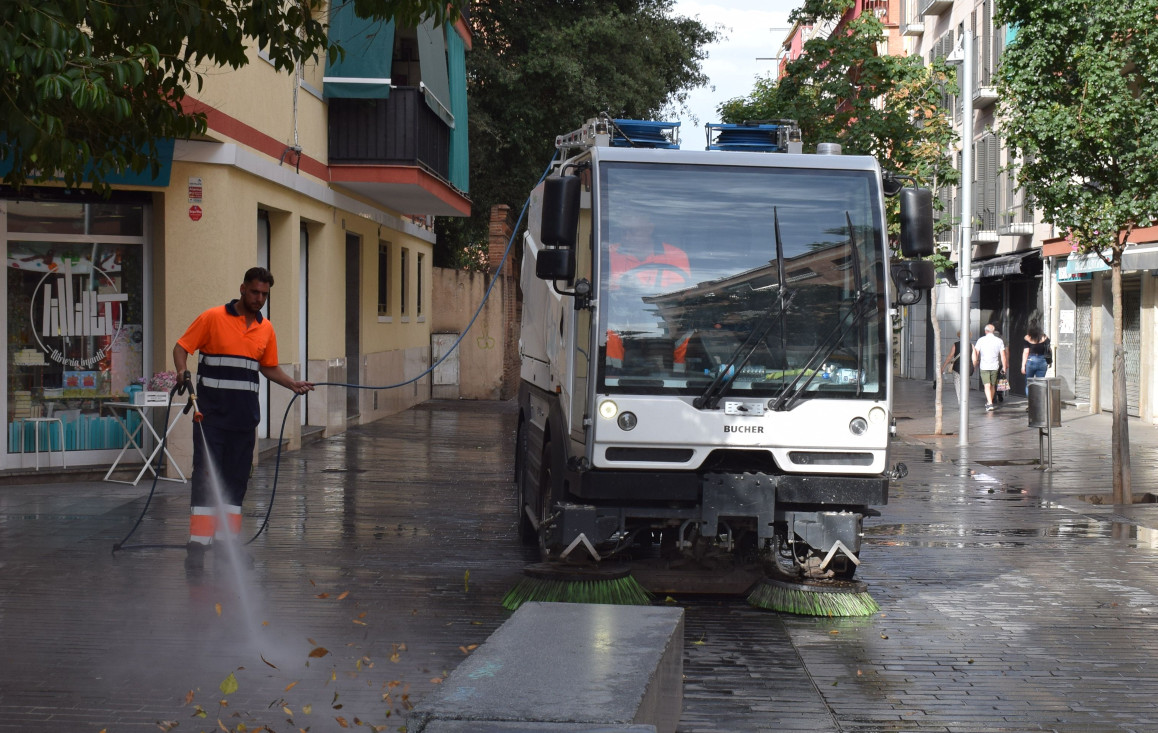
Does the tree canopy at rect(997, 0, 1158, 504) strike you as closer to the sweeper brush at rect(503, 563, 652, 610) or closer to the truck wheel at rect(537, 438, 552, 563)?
the truck wheel at rect(537, 438, 552, 563)

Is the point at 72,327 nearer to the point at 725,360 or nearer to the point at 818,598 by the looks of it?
the point at 725,360

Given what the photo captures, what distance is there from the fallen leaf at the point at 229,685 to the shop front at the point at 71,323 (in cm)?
797

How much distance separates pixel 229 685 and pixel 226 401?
12.5 feet

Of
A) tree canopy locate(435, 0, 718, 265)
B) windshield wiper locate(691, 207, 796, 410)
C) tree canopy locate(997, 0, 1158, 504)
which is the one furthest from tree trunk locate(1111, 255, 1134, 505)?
tree canopy locate(435, 0, 718, 265)

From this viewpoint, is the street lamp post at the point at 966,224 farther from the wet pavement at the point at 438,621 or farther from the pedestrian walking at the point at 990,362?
the wet pavement at the point at 438,621

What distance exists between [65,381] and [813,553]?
844 centimetres

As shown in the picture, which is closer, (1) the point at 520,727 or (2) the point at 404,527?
(1) the point at 520,727

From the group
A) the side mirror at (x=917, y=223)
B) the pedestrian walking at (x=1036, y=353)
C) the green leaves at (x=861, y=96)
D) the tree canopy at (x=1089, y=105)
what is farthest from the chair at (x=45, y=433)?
the pedestrian walking at (x=1036, y=353)

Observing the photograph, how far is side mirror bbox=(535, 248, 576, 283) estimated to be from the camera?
8156 mm

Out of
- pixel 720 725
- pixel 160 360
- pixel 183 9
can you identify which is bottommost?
pixel 720 725

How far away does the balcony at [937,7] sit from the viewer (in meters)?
41.2

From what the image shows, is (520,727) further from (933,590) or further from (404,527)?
(404,527)

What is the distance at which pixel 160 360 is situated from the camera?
14.0 meters

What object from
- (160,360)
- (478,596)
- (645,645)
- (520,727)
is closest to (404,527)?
(478,596)
